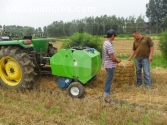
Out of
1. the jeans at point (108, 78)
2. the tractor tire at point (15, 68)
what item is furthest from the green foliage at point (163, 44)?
the tractor tire at point (15, 68)

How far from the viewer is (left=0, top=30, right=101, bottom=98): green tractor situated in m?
5.50

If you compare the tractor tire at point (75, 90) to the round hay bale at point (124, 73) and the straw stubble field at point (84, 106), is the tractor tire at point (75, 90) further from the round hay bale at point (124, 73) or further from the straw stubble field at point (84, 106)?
the round hay bale at point (124, 73)

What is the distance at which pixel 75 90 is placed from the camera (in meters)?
5.51

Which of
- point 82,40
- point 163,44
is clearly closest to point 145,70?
point 82,40

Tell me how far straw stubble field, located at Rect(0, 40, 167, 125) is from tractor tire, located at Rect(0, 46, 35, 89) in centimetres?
22

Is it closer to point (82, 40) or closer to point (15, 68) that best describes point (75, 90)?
point (15, 68)

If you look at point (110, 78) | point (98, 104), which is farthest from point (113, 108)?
point (110, 78)

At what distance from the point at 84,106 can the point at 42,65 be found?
2.03 meters

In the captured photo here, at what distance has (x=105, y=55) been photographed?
17.0ft

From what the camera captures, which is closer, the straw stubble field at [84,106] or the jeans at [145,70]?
the straw stubble field at [84,106]

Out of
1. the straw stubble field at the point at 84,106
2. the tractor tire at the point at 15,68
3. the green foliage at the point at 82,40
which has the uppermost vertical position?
the green foliage at the point at 82,40

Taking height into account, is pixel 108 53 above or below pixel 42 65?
above

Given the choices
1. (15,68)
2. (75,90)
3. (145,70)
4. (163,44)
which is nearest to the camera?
(75,90)

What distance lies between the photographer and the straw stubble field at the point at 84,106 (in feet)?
13.5
